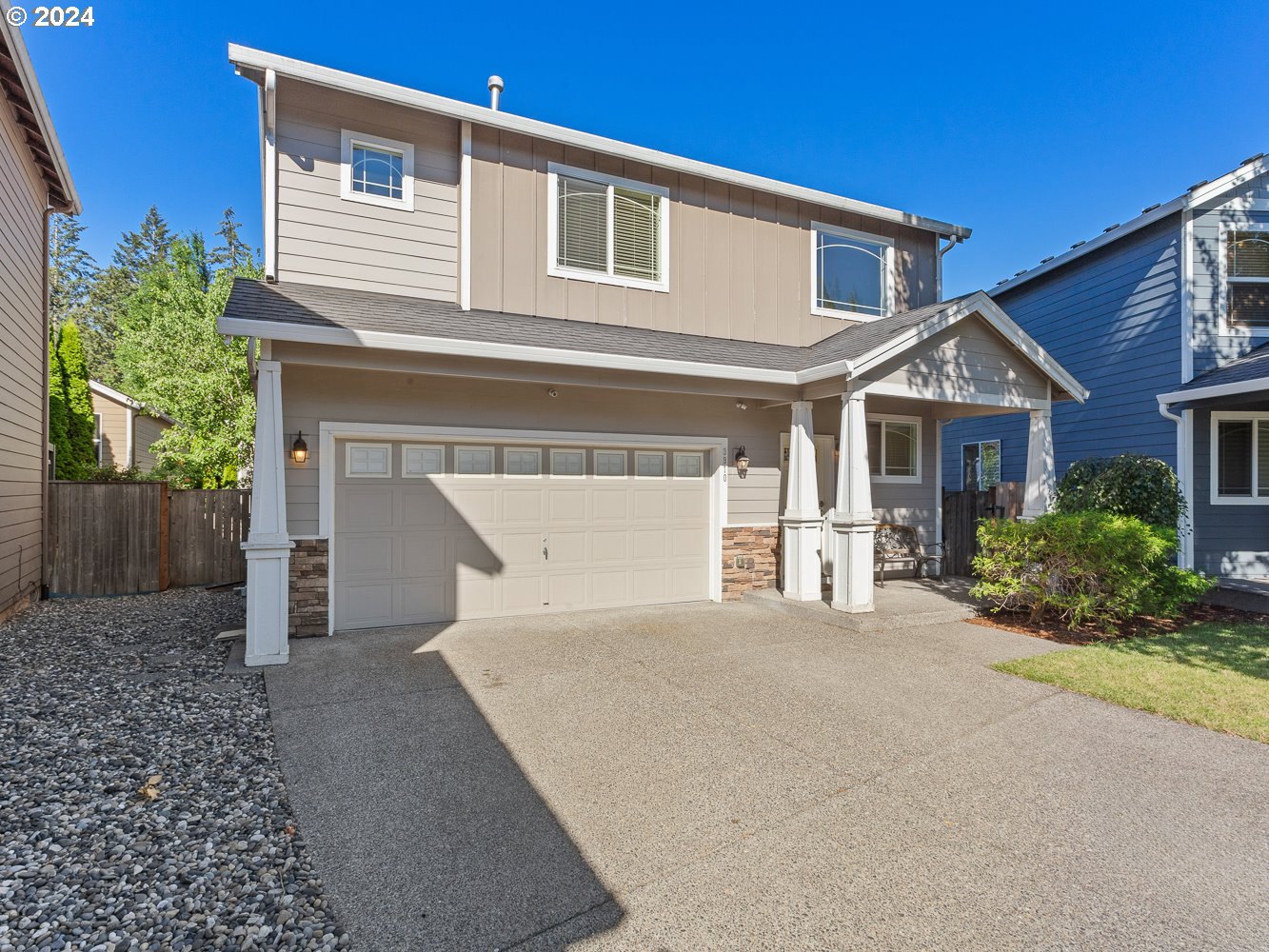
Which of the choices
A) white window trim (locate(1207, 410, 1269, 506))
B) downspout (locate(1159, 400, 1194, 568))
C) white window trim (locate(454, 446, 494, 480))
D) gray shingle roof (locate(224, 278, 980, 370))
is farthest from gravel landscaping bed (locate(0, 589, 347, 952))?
white window trim (locate(1207, 410, 1269, 506))

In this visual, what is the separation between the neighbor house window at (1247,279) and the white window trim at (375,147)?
11664 millimetres

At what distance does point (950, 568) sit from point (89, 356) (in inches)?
1613

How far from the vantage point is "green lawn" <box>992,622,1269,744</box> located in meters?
4.46

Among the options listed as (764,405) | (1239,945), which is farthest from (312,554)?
(1239,945)

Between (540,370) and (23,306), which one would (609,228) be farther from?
(23,306)

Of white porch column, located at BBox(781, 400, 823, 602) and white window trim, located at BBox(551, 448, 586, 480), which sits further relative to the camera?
white porch column, located at BBox(781, 400, 823, 602)

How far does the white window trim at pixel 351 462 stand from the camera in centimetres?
662

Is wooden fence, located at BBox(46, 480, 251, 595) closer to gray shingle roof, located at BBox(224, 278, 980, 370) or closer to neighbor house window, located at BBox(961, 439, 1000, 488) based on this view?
gray shingle roof, located at BBox(224, 278, 980, 370)

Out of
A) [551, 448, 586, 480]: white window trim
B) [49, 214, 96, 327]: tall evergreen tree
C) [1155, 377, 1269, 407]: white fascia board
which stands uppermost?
[49, 214, 96, 327]: tall evergreen tree

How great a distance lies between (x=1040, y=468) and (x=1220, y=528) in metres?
3.61

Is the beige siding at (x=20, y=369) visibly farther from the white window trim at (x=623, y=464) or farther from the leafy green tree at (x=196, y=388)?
the white window trim at (x=623, y=464)

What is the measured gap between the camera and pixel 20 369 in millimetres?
8047

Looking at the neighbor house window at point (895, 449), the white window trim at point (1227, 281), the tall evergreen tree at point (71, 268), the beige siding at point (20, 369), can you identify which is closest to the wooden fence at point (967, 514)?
the neighbor house window at point (895, 449)

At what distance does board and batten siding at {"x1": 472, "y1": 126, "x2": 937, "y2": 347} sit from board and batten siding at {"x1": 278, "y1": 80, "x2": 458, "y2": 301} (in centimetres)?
40
